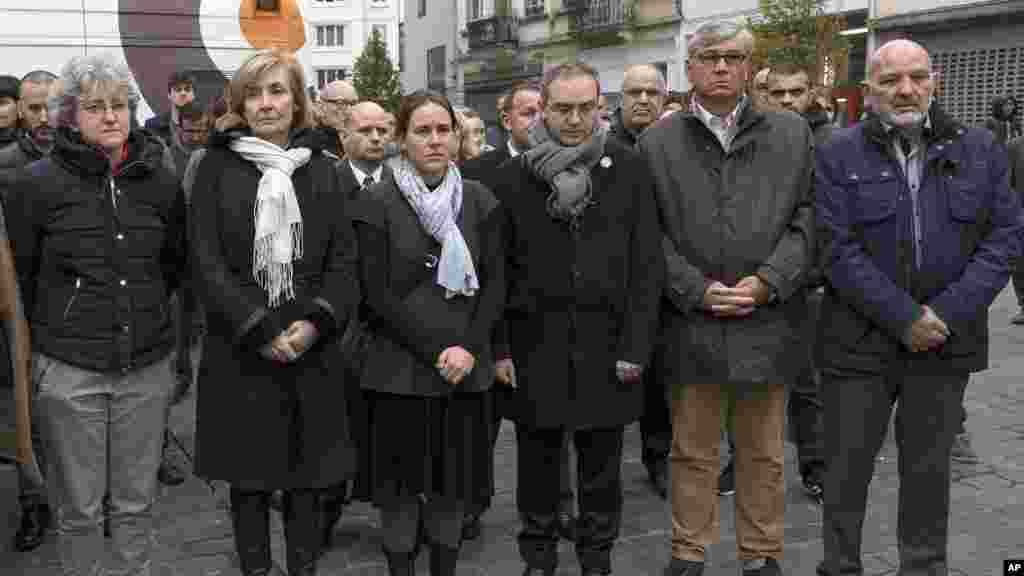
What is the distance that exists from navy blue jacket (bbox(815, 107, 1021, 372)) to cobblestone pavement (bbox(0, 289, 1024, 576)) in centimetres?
109

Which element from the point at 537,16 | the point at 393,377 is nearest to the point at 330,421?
the point at 393,377

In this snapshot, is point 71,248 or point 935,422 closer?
point 71,248

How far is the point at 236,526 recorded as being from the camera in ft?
12.9

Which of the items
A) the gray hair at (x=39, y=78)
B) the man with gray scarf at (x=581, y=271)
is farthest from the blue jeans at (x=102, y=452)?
the gray hair at (x=39, y=78)

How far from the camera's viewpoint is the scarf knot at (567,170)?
13.4ft

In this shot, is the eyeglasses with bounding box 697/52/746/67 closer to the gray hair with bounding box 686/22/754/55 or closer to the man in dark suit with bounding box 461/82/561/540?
the gray hair with bounding box 686/22/754/55

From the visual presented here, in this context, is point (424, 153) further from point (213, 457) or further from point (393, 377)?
point (213, 457)

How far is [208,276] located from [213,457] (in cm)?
68

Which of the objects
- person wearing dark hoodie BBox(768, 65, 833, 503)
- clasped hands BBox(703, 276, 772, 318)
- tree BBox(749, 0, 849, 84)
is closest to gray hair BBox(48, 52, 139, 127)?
clasped hands BBox(703, 276, 772, 318)

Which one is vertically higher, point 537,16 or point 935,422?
point 537,16

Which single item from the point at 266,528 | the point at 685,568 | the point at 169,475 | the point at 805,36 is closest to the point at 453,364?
the point at 266,528

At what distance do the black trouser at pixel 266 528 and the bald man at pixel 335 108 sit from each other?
9.28 ft

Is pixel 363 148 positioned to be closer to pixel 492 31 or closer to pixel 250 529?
pixel 250 529

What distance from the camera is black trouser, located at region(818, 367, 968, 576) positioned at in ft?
13.3
